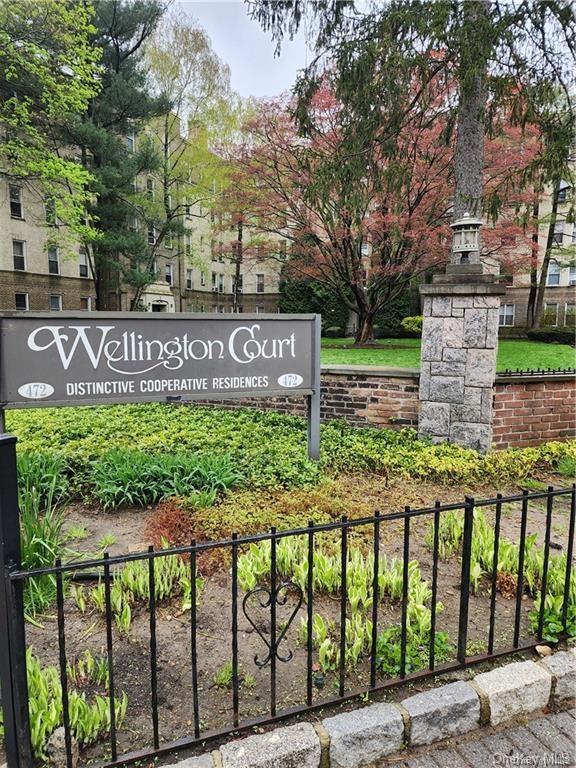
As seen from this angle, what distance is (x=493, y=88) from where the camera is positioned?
206 inches

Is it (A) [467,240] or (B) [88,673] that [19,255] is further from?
(B) [88,673]

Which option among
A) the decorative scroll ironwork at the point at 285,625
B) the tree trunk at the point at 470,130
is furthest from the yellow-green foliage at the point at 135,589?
the tree trunk at the point at 470,130

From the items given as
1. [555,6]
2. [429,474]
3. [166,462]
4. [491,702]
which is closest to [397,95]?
[555,6]

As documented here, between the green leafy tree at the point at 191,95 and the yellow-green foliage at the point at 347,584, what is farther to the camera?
the green leafy tree at the point at 191,95

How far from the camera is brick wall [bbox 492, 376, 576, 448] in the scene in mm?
5590

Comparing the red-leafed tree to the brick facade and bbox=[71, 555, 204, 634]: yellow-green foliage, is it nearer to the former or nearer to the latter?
bbox=[71, 555, 204, 634]: yellow-green foliage

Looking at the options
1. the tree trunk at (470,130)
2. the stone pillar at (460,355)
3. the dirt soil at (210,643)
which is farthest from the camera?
the stone pillar at (460,355)

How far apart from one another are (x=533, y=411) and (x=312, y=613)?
4.56 m

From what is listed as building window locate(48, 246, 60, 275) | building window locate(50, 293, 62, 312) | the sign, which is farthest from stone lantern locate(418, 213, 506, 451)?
building window locate(48, 246, 60, 275)

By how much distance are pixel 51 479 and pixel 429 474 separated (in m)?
3.52

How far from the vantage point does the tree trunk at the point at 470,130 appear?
204 inches

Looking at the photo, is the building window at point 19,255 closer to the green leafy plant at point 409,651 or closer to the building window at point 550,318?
the green leafy plant at point 409,651

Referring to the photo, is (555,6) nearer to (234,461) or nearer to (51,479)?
(234,461)

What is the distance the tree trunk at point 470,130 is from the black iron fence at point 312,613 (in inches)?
160
